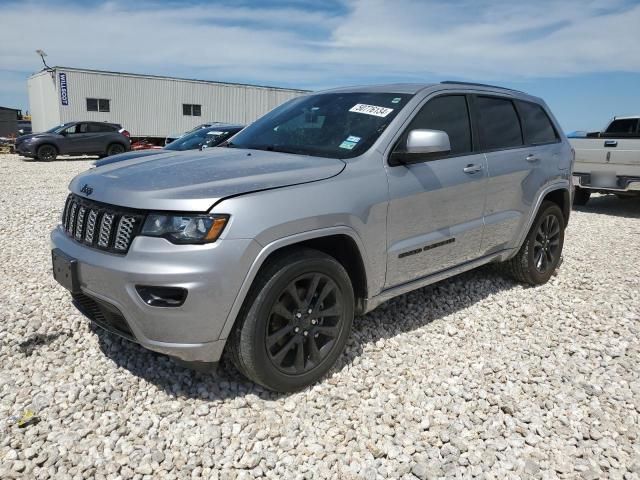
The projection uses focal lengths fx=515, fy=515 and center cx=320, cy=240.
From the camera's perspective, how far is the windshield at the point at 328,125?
330 centimetres

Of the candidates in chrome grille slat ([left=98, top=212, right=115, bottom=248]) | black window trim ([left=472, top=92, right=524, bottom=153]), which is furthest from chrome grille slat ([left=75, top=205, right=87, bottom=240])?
black window trim ([left=472, top=92, right=524, bottom=153])

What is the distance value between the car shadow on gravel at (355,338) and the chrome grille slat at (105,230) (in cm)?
72

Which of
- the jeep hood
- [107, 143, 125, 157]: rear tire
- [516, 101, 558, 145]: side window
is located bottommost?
[107, 143, 125, 157]: rear tire

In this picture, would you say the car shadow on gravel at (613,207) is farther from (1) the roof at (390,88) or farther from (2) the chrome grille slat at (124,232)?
(2) the chrome grille slat at (124,232)

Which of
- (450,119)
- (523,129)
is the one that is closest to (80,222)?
(450,119)

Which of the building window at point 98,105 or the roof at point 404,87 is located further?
the building window at point 98,105

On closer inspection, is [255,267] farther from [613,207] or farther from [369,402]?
[613,207]

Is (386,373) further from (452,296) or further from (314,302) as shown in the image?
(452,296)

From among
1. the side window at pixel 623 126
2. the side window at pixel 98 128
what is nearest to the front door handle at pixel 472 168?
the side window at pixel 623 126

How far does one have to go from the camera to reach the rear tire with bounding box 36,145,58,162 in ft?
62.1

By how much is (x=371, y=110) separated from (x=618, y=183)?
6.97 meters

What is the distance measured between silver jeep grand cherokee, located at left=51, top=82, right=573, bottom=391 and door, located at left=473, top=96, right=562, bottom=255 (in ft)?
0.07

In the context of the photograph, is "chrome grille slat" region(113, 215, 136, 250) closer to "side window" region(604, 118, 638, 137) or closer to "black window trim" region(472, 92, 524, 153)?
"black window trim" region(472, 92, 524, 153)

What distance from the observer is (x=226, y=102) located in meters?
27.1
